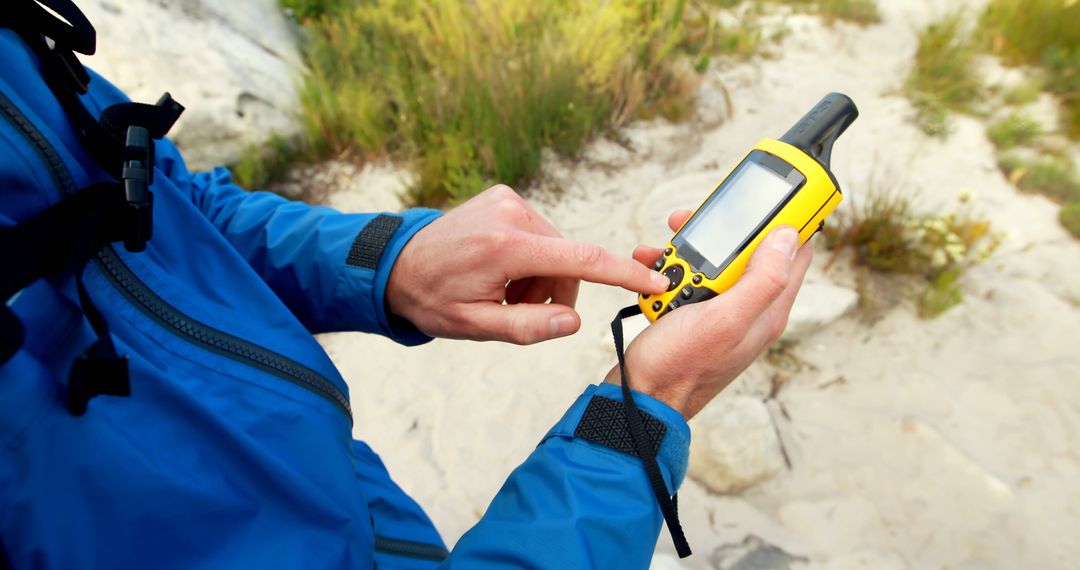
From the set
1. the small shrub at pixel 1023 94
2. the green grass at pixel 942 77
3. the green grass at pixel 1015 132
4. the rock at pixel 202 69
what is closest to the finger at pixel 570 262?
the rock at pixel 202 69

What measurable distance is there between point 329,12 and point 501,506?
396 centimetres

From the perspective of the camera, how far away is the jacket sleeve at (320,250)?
1.22 metres

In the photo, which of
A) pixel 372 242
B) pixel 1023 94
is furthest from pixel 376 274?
pixel 1023 94

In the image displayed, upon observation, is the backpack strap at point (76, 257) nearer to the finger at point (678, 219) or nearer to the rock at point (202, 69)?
the finger at point (678, 219)

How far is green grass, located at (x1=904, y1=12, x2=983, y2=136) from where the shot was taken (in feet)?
11.3

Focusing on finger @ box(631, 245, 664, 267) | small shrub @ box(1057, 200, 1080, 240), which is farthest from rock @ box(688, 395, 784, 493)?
small shrub @ box(1057, 200, 1080, 240)

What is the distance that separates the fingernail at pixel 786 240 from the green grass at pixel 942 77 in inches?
121

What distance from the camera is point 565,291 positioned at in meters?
1.26

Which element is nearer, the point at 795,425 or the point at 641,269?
the point at 641,269

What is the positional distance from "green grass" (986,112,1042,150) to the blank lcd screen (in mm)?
3083

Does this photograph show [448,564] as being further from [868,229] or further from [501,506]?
[868,229]

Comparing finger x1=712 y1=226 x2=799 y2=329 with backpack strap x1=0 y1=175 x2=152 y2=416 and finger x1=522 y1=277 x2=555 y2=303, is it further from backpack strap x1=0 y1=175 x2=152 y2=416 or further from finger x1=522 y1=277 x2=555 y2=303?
backpack strap x1=0 y1=175 x2=152 y2=416

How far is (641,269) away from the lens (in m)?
1.12

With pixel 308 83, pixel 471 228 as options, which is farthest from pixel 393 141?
pixel 471 228
